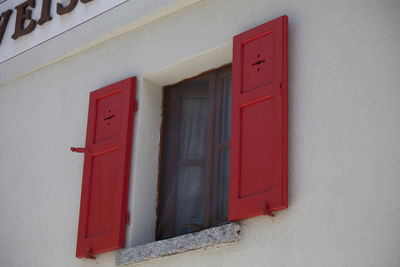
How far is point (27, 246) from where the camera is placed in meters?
6.95

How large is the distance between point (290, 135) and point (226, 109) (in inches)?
39.1

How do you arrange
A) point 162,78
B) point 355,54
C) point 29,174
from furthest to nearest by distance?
point 29,174 < point 162,78 < point 355,54

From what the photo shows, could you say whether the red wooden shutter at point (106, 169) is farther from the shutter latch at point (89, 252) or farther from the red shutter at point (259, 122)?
the red shutter at point (259, 122)

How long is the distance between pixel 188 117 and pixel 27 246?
5.95ft

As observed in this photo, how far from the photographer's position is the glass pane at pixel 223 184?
606 centimetres

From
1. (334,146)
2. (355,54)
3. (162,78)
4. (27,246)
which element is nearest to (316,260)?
(334,146)

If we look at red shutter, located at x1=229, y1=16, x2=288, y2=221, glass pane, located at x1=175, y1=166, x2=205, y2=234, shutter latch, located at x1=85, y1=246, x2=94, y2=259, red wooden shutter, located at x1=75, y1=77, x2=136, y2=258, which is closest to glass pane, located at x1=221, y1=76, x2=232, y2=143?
glass pane, located at x1=175, y1=166, x2=205, y2=234

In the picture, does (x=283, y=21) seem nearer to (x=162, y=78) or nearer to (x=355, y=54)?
(x=355, y=54)

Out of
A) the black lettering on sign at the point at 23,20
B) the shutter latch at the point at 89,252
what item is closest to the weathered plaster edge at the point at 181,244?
the shutter latch at the point at 89,252

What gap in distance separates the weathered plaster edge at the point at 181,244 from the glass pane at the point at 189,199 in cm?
43

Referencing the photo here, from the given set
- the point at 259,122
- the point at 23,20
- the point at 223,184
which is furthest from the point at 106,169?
the point at 23,20

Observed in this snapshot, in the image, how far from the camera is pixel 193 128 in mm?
6602

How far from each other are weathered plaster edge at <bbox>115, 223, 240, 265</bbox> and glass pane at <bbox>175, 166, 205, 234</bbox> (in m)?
0.43

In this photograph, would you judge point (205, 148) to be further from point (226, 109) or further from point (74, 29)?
point (74, 29)
